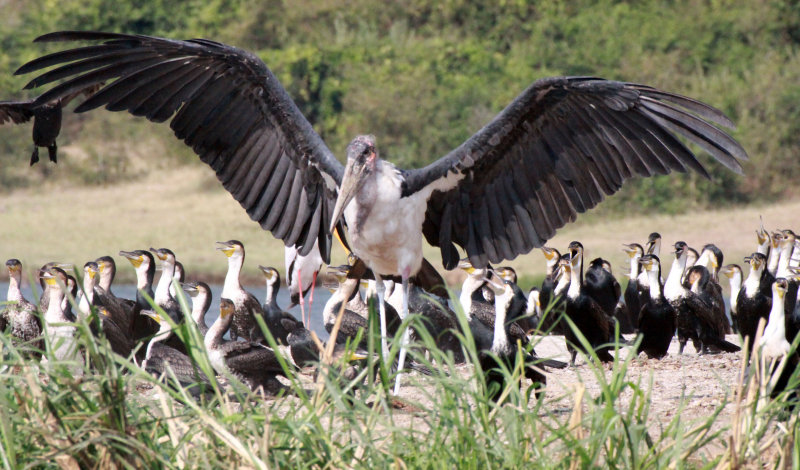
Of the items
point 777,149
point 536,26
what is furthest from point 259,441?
point 536,26

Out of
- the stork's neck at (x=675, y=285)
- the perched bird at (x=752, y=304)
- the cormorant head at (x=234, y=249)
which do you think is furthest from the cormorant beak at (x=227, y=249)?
the perched bird at (x=752, y=304)

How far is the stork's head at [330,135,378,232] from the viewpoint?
5.28 meters

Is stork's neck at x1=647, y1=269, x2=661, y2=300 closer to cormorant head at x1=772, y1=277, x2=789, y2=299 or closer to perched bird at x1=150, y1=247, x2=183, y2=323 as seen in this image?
cormorant head at x1=772, y1=277, x2=789, y2=299

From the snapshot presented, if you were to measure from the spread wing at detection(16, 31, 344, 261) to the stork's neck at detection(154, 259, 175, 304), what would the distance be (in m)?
2.18

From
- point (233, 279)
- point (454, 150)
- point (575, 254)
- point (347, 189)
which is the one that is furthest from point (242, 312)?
point (454, 150)

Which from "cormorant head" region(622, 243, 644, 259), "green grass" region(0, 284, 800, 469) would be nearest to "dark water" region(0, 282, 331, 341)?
"cormorant head" region(622, 243, 644, 259)

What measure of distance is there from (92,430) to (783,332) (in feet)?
11.9

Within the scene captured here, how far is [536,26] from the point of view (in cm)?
2236

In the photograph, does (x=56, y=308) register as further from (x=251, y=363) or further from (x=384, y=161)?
(x=384, y=161)

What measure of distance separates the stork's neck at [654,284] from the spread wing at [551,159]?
2059 mm

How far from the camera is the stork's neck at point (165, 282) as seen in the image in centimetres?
785

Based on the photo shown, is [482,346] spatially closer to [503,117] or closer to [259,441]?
[503,117]

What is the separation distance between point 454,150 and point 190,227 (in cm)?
1227

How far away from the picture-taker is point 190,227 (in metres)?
17.0
